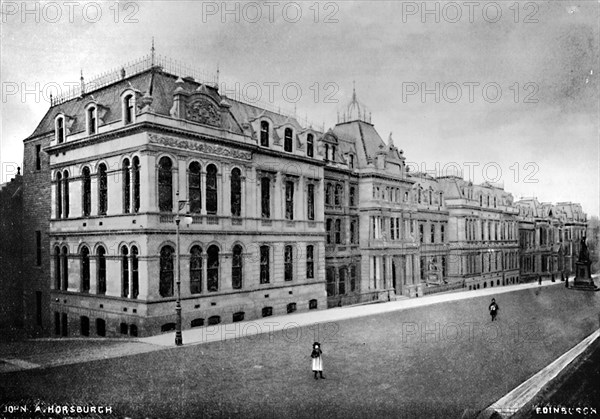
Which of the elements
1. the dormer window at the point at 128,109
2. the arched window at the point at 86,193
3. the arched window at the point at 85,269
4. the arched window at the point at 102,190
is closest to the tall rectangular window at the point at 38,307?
the arched window at the point at 85,269

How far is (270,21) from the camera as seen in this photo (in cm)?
1752

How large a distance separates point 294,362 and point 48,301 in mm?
17475

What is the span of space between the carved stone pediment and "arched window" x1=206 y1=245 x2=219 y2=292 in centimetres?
685

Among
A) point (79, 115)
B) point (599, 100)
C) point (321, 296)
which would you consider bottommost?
point (321, 296)

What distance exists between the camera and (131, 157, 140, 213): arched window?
23906 mm

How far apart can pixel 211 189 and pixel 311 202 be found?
9.63 m

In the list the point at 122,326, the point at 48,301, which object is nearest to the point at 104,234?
the point at 122,326

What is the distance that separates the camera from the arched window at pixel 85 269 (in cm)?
2622

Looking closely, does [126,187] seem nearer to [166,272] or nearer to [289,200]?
[166,272]

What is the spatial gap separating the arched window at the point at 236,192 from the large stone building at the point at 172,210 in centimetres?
6

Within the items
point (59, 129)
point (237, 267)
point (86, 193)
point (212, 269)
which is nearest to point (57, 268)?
point (86, 193)

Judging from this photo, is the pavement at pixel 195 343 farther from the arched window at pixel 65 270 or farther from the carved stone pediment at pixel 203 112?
the carved stone pediment at pixel 203 112

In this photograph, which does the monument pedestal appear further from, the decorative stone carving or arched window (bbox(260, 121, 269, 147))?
the decorative stone carving

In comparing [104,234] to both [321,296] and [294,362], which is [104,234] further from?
[321,296]
